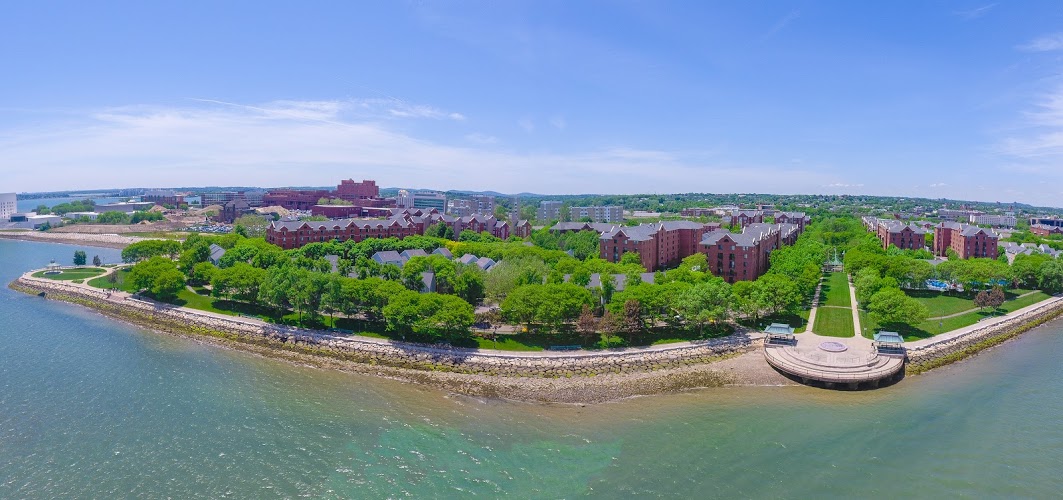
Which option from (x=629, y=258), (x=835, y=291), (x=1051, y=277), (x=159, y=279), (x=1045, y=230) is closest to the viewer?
(x=159, y=279)

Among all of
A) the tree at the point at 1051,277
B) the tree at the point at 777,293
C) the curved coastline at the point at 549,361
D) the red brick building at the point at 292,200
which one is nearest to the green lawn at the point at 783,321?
the tree at the point at 777,293

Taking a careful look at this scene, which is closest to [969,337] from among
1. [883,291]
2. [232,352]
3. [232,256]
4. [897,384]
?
[883,291]

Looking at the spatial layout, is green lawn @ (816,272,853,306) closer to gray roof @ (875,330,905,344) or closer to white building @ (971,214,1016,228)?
gray roof @ (875,330,905,344)

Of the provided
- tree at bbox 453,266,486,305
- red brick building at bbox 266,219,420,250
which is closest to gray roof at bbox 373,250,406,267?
tree at bbox 453,266,486,305

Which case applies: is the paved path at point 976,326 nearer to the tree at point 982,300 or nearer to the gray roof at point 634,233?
the tree at point 982,300

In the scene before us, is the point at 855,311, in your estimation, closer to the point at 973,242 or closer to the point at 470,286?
the point at 470,286

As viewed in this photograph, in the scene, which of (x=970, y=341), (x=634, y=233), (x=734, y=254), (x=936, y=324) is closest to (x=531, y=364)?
(x=970, y=341)

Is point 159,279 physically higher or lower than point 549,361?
higher
